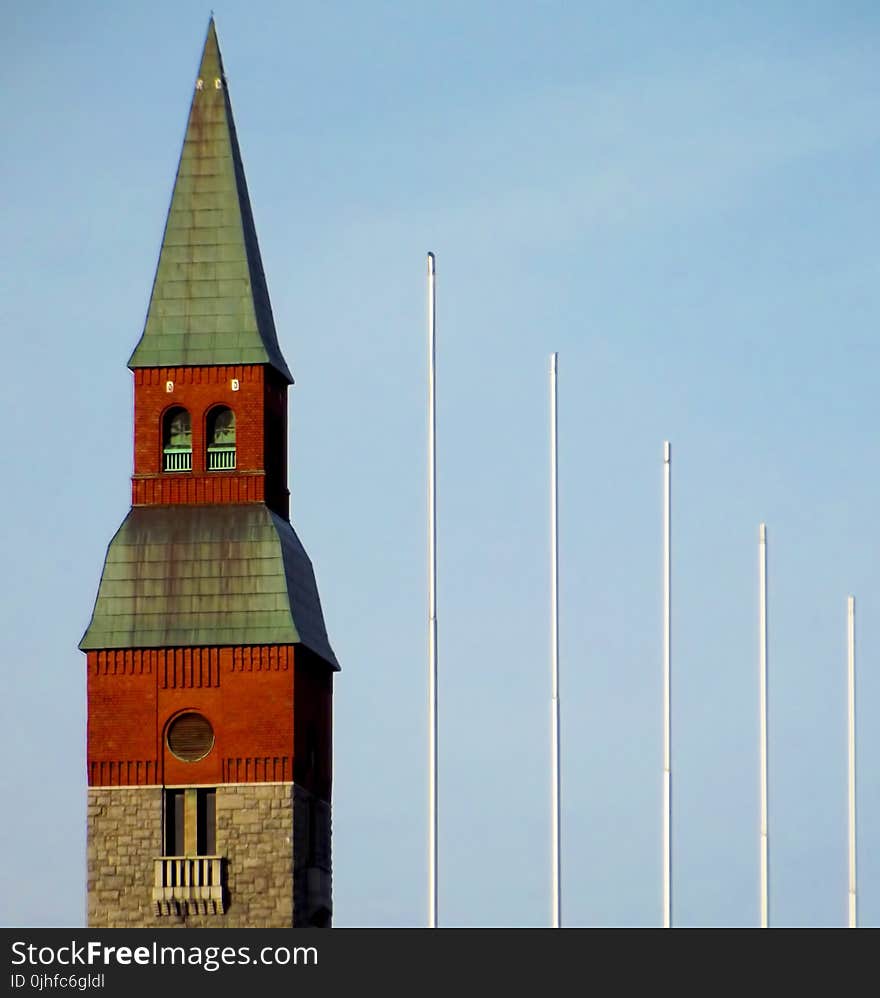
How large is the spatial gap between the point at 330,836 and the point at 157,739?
545 centimetres

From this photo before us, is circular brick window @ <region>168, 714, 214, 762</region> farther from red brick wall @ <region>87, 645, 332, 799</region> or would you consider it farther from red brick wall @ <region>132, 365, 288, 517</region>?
red brick wall @ <region>132, 365, 288, 517</region>

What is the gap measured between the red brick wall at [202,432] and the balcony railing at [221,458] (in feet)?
0.69

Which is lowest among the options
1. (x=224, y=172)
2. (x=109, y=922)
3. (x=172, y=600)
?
(x=109, y=922)

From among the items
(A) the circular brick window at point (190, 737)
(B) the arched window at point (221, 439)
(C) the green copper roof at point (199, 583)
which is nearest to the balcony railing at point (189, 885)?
(A) the circular brick window at point (190, 737)

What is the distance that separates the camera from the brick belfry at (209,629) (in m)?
117

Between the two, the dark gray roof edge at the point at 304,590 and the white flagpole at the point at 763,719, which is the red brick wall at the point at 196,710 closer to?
the dark gray roof edge at the point at 304,590

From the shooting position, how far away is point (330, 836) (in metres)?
121

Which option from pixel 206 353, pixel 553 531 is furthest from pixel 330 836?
pixel 553 531

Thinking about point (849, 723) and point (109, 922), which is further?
point (109, 922)

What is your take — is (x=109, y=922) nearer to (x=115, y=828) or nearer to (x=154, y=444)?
(x=115, y=828)

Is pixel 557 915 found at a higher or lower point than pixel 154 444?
lower

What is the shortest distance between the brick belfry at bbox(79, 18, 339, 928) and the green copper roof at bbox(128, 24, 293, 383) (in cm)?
3

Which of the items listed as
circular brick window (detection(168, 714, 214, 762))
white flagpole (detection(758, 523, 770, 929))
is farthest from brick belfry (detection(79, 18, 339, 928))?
white flagpole (detection(758, 523, 770, 929))

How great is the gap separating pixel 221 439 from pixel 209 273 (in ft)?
12.8
